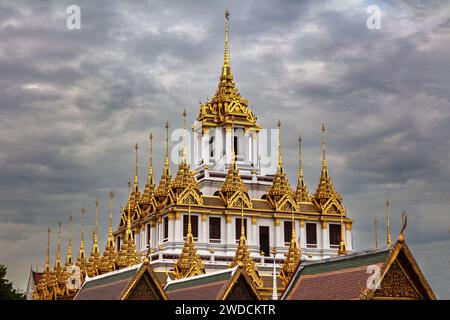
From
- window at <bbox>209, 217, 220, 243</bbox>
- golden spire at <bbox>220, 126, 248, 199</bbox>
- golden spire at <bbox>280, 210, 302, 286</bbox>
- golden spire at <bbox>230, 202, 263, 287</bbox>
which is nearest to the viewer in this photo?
golden spire at <bbox>230, 202, 263, 287</bbox>

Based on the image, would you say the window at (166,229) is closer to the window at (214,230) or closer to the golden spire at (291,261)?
the window at (214,230)

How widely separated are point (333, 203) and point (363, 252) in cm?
4071

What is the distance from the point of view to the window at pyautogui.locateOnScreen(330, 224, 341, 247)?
6869 cm

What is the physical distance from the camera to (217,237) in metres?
65.4

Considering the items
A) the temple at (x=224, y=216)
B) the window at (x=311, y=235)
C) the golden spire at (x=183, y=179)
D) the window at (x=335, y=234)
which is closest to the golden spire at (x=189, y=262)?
the temple at (x=224, y=216)

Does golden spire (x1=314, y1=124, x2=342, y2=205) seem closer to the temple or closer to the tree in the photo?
the temple

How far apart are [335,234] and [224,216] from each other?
8.68 m

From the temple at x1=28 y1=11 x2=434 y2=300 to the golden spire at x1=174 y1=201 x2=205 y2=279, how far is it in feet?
0.22

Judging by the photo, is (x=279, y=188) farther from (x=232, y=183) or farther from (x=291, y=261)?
(x=291, y=261)

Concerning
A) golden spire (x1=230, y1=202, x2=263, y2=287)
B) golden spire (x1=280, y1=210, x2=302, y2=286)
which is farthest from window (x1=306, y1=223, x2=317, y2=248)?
golden spire (x1=230, y1=202, x2=263, y2=287)

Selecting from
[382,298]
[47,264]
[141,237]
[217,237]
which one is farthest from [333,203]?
[382,298]

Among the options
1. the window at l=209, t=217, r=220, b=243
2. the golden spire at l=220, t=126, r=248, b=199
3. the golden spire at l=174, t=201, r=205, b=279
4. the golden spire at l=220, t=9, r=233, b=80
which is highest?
the golden spire at l=220, t=9, r=233, b=80
